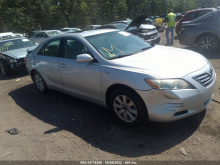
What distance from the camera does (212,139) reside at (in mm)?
2885

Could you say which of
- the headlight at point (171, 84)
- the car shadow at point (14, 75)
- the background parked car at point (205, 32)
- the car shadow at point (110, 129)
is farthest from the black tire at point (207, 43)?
the car shadow at point (14, 75)

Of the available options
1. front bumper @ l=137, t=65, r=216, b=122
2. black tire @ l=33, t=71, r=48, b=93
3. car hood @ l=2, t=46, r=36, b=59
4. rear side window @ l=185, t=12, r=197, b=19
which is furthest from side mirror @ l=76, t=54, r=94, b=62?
rear side window @ l=185, t=12, r=197, b=19

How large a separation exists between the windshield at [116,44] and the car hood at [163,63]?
0.76ft

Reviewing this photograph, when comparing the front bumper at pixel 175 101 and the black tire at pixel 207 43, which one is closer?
the front bumper at pixel 175 101

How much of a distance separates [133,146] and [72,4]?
36.1m

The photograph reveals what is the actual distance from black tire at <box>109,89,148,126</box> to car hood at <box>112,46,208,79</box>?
42 cm

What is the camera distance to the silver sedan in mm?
2871

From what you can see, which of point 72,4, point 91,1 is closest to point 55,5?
point 72,4

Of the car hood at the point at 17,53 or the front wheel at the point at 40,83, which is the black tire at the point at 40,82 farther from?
the car hood at the point at 17,53

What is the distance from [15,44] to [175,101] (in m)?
8.32

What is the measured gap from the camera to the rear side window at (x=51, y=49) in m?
4.54

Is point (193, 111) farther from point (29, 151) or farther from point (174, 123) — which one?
point (29, 151)

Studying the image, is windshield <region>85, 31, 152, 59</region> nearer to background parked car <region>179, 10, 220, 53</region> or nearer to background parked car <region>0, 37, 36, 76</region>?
background parked car <region>179, 10, 220, 53</region>

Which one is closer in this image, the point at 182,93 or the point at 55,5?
the point at 182,93
